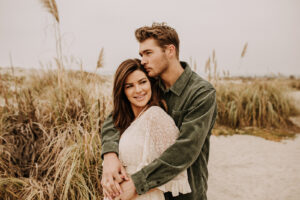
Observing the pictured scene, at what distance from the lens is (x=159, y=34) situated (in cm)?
201

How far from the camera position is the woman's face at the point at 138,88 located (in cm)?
174

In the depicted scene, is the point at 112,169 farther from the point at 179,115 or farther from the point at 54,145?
the point at 54,145

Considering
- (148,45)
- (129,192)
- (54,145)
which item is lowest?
(54,145)

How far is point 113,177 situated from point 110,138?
391 mm

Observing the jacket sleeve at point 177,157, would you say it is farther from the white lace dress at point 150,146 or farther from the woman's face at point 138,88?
the woman's face at point 138,88

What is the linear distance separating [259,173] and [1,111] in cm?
418

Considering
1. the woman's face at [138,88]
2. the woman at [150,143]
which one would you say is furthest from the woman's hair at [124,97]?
the woman at [150,143]

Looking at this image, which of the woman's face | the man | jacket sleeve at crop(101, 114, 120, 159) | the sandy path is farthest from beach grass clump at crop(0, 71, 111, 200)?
the sandy path

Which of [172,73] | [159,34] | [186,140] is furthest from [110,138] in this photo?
[159,34]

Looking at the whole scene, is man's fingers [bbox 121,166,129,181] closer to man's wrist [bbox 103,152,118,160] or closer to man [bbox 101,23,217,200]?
man [bbox 101,23,217,200]

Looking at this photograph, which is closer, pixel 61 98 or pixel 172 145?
pixel 172 145

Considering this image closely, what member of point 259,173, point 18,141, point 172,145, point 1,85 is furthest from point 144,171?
point 259,173

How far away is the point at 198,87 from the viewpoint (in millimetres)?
1564

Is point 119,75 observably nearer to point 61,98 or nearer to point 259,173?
point 61,98
